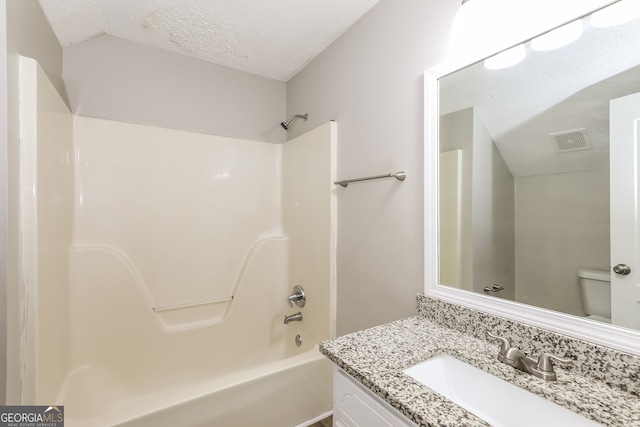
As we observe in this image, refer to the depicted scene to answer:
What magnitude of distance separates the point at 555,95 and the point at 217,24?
1.66 meters

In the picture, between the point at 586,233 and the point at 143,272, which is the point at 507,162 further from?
the point at 143,272

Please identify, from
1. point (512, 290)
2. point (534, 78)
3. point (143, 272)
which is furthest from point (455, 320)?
point (143, 272)

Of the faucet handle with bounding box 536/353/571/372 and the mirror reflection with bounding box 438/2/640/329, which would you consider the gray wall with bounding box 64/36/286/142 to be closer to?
the mirror reflection with bounding box 438/2/640/329

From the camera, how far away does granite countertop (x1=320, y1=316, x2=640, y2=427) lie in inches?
23.2

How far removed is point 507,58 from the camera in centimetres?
95

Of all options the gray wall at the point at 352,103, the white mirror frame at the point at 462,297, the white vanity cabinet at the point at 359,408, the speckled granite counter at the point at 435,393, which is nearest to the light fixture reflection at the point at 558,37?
the white mirror frame at the point at 462,297

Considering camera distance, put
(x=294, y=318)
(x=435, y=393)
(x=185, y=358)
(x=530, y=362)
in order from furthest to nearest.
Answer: (x=294, y=318) < (x=185, y=358) < (x=530, y=362) < (x=435, y=393)

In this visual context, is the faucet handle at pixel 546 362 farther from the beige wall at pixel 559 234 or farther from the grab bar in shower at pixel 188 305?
the grab bar in shower at pixel 188 305

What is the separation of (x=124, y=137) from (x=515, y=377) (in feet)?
7.31

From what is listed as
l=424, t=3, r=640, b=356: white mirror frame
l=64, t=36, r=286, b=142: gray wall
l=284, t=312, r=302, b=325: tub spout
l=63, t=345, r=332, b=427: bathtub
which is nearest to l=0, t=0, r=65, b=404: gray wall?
l=63, t=345, r=332, b=427: bathtub

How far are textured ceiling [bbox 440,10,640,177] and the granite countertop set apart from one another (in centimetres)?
58

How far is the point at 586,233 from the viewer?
31.2 inches

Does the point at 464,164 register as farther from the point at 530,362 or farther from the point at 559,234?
the point at 530,362

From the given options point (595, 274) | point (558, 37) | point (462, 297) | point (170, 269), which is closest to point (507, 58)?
point (558, 37)
